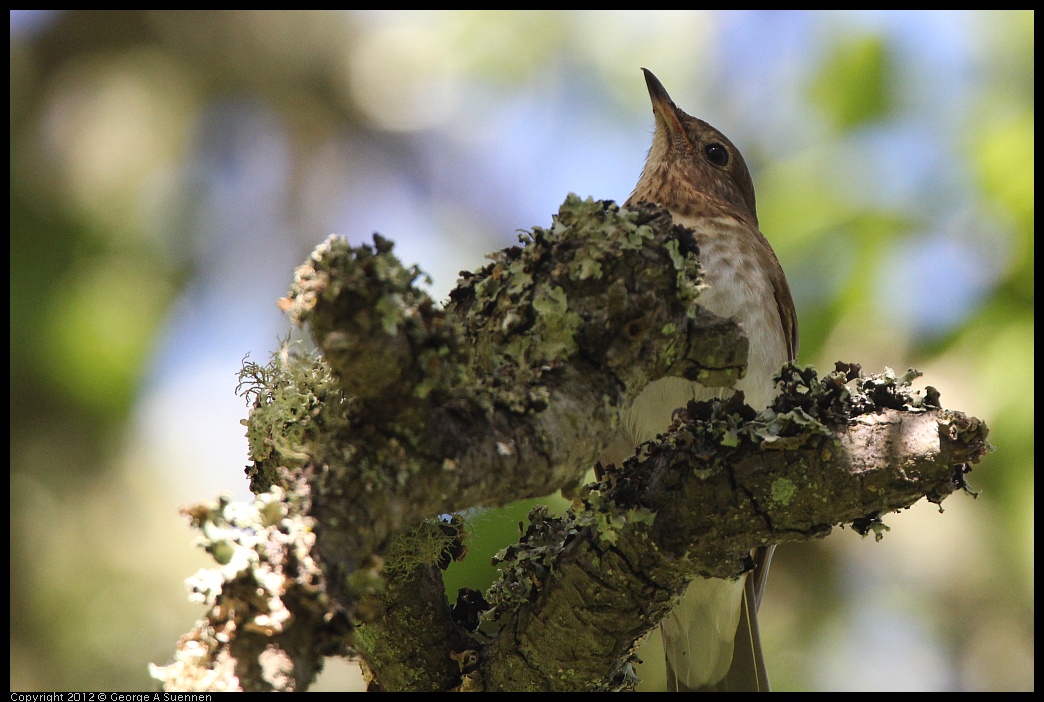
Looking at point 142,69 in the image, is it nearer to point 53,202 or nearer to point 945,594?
point 53,202

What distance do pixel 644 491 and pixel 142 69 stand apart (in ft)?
16.2

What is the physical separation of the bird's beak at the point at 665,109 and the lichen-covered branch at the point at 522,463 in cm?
296

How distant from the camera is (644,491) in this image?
234 cm

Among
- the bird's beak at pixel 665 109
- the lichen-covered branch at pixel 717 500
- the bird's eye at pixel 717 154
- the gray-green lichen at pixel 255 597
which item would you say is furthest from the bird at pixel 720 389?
the gray-green lichen at pixel 255 597

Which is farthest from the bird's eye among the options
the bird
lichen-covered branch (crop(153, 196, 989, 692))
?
lichen-covered branch (crop(153, 196, 989, 692))

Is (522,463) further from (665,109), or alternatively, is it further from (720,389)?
(665,109)

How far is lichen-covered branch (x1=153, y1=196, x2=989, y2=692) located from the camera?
166cm

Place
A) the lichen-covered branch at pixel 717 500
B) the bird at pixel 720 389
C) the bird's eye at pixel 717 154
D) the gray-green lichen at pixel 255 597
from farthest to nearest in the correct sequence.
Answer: the bird's eye at pixel 717 154
the bird at pixel 720 389
the lichen-covered branch at pixel 717 500
the gray-green lichen at pixel 255 597

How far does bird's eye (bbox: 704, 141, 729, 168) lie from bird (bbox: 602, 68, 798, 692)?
0.08 meters

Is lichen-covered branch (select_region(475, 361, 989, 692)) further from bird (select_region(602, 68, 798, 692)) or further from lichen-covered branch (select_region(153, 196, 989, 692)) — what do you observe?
bird (select_region(602, 68, 798, 692))

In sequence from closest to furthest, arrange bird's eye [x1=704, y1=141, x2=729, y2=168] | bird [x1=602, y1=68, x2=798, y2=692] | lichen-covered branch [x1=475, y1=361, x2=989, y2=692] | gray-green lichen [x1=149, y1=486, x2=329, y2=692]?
1. gray-green lichen [x1=149, y1=486, x2=329, y2=692]
2. lichen-covered branch [x1=475, y1=361, x2=989, y2=692]
3. bird [x1=602, y1=68, x2=798, y2=692]
4. bird's eye [x1=704, y1=141, x2=729, y2=168]

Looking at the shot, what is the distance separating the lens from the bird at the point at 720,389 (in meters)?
3.76

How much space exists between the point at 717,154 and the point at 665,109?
37 centimetres

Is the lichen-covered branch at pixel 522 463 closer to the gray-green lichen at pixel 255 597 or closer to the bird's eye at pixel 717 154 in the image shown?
the gray-green lichen at pixel 255 597
